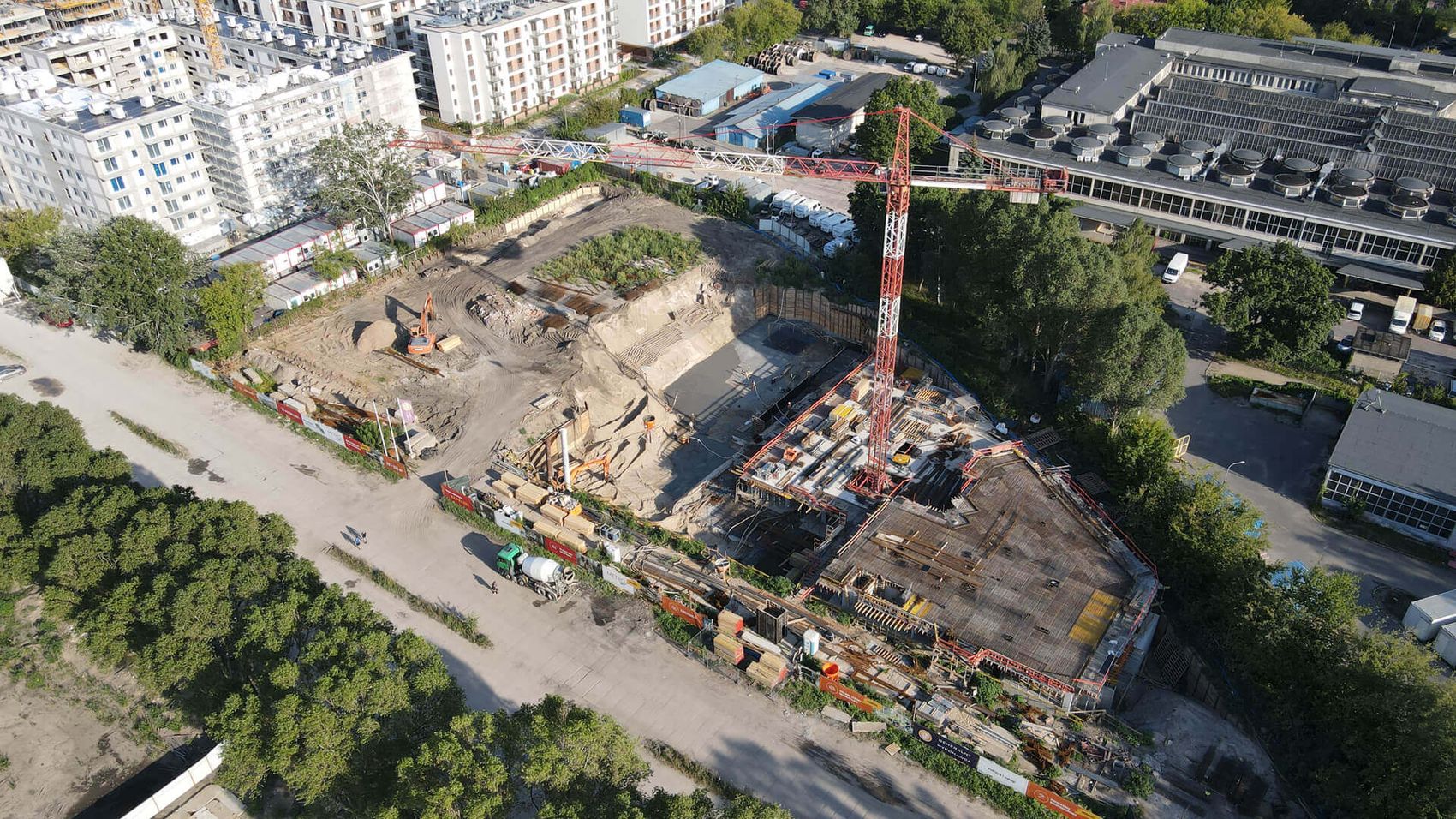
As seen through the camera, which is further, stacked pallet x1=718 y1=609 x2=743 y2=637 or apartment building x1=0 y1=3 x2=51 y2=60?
apartment building x1=0 y1=3 x2=51 y2=60

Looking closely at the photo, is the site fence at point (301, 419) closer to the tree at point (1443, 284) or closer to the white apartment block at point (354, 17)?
the white apartment block at point (354, 17)

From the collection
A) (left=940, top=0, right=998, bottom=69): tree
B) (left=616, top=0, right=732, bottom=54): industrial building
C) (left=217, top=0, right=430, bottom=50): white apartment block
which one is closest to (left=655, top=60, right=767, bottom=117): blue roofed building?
(left=616, top=0, right=732, bottom=54): industrial building

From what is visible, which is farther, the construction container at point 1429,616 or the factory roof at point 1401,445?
the factory roof at point 1401,445

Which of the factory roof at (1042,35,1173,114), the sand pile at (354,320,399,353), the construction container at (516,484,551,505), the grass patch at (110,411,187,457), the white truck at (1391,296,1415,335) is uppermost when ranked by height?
the factory roof at (1042,35,1173,114)

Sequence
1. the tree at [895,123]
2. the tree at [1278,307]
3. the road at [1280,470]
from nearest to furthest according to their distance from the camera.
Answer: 1. the road at [1280,470]
2. the tree at [1278,307]
3. the tree at [895,123]

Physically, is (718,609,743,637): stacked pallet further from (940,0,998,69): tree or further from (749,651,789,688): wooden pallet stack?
(940,0,998,69): tree

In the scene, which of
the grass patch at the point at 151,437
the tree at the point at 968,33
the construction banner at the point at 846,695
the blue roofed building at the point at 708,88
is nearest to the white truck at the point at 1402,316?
the construction banner at the point at 846,695

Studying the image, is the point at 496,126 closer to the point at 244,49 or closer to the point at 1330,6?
the point at 244,49
